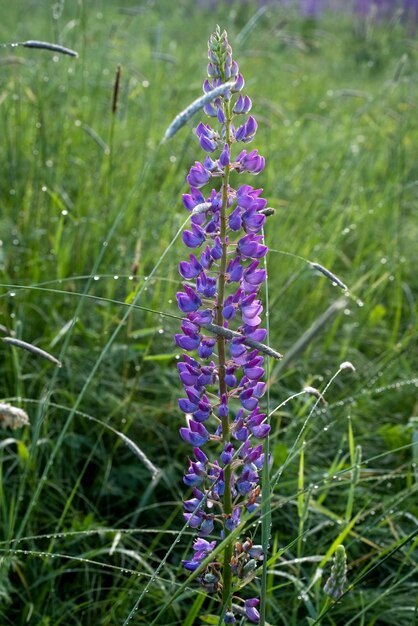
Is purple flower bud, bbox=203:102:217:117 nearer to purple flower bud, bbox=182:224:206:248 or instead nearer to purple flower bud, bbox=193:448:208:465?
purple flower bud, bbox=182:224:206:248

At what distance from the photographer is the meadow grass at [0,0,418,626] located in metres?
1.99

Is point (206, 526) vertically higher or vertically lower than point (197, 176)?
lower

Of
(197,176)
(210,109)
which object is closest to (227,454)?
(197,176)

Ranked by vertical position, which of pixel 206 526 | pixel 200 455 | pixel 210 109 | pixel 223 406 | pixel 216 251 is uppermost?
pixel 210 109

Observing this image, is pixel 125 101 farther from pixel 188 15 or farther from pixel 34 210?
pixel 188 15

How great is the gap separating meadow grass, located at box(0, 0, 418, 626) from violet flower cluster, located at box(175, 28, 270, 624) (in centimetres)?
9

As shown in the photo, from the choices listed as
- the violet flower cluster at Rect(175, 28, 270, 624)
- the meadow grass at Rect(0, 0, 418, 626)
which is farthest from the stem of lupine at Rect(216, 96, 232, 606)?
the meadow grass at Rect(0, 0, 418, 626)

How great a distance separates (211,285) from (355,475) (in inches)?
28.9

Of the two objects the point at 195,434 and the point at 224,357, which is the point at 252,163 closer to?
the point at 224,357

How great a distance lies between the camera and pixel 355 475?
1.98 m

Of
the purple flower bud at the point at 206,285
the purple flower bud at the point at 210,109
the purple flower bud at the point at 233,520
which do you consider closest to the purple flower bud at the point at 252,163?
the purple flower bud at the point at 210,109

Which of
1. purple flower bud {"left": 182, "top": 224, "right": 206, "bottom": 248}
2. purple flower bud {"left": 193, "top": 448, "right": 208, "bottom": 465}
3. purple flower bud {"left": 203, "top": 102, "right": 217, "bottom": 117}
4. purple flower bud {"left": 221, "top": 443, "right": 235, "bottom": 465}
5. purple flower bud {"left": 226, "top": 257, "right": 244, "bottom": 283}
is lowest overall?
purple flower bud {"left": 193, "top": 448, "right": 208, "bottom": 465}

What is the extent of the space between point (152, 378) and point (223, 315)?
4.55ft

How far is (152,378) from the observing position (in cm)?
287
